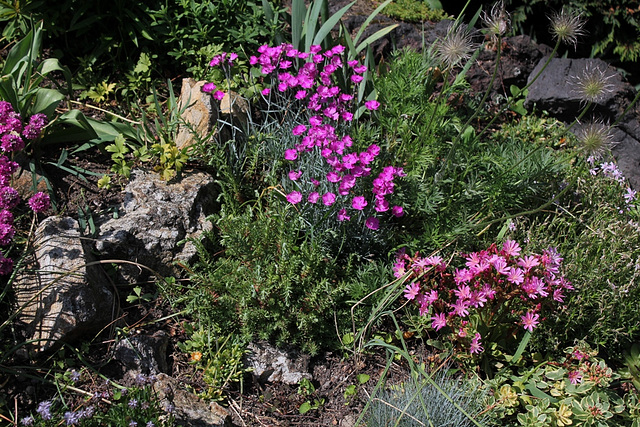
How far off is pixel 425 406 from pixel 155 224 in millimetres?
1789

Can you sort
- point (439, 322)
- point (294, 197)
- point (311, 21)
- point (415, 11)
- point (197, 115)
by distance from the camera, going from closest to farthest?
point (439, 322) < point (294, 197) < point (197, 115) < point (311, 21) < point (415, 11)

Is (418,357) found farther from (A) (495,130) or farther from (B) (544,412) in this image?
(A) (495,130)

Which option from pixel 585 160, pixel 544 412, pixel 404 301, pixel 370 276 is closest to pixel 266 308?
pixel 370 276

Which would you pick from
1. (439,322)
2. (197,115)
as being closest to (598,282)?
(439,322)

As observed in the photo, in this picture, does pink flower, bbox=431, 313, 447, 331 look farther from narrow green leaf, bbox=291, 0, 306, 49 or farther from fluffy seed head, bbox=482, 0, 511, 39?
narrow green leaf, bbox=291, 0, 306, 49

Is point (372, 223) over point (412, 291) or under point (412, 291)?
over

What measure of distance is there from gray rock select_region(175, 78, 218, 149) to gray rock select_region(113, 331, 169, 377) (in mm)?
1276

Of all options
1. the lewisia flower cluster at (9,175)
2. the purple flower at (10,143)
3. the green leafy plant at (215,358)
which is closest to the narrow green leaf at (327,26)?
the lewisia flower cluster at (9,175)

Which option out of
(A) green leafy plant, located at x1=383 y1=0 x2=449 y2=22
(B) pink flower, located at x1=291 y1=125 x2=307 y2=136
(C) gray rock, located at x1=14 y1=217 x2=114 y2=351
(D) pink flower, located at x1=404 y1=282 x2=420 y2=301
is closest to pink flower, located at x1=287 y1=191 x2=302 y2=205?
(B) pink flower, located at x1=291 y1=125 x2=307 y2=136

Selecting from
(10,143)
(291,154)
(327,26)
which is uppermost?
(327,26)

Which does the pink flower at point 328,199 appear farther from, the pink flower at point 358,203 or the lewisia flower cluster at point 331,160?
the pink flower at point 358,203

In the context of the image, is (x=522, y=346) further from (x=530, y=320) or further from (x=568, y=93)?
(x=568, y=93)

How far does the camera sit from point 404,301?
119 inches

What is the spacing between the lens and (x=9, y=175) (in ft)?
8.56
